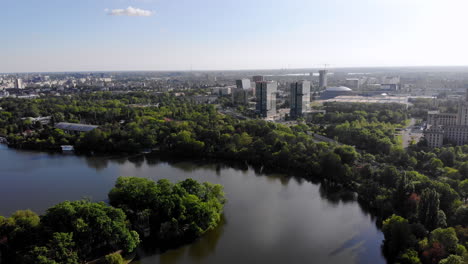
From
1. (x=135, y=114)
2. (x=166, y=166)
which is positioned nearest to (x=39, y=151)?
(x=135, y=114)

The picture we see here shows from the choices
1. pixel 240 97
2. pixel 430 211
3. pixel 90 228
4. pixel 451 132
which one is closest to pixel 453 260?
pixel 430 211

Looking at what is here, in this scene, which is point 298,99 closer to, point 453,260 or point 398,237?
point 398,237

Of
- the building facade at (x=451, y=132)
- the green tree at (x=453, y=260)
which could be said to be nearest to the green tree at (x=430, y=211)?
the green tree at (x=453, y=260)

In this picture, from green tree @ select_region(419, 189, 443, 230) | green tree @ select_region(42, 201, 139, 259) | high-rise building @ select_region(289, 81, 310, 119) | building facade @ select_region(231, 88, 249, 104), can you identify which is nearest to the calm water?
green tree @ select_region(42, 201, 139, 259)

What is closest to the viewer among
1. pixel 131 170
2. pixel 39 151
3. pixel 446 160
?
pixel 446 160

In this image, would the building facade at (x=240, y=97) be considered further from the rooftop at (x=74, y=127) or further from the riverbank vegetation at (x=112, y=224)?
the riverbank vegetation at (x=112, y=224)

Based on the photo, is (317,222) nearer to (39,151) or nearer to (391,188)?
(391,188)
